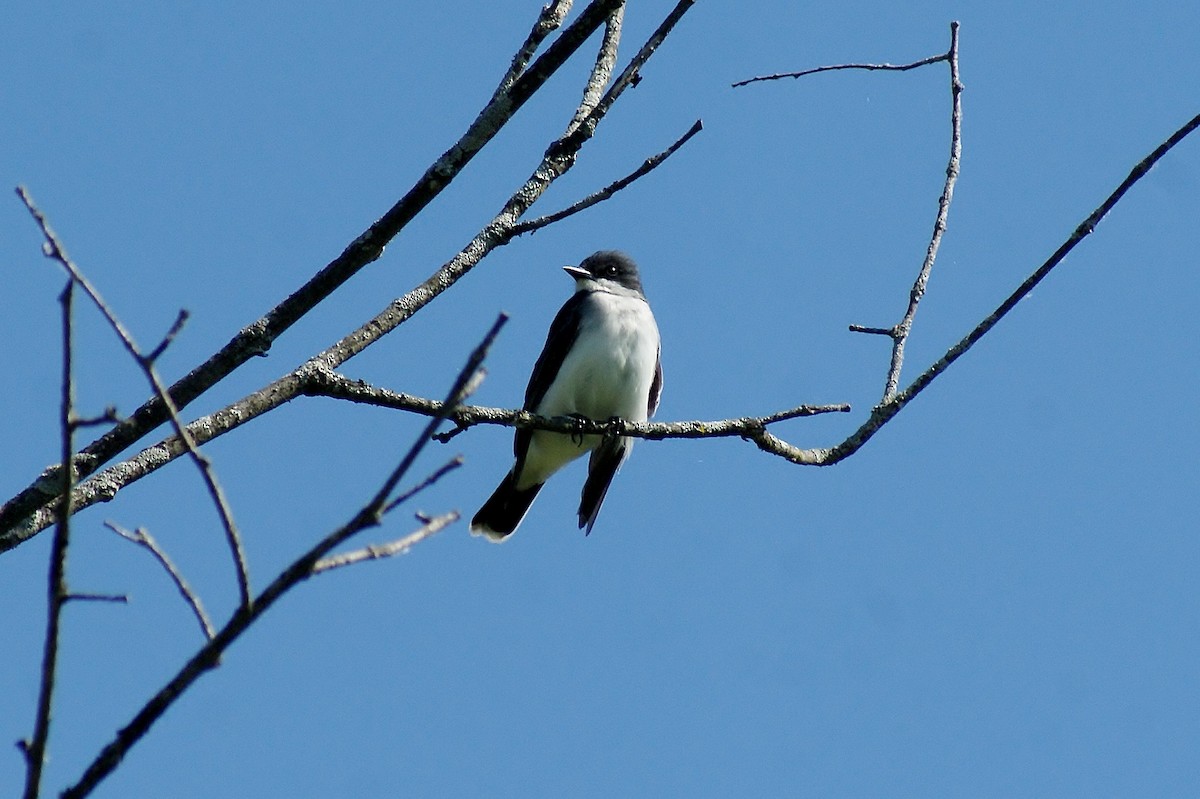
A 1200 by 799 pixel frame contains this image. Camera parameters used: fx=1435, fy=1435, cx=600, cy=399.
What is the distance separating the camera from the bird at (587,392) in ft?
29.2

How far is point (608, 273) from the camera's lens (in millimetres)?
10086

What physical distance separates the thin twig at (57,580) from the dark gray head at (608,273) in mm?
7866

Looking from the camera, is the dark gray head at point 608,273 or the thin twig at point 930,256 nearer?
the thin twig at point 930,256

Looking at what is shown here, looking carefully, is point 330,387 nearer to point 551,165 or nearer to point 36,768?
point 551,165

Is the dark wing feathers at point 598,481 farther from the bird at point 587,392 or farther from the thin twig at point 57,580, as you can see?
the thin twig at point 57,580

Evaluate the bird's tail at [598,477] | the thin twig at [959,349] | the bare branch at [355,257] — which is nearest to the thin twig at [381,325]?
the bare branch at [355,257]

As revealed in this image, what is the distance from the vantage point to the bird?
29.2ft

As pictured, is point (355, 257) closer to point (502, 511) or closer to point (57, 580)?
point (57, 580)

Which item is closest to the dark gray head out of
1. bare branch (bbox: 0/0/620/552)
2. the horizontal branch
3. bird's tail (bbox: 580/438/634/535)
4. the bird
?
the bird

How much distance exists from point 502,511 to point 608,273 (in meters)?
1.89

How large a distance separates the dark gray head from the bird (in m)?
0.17

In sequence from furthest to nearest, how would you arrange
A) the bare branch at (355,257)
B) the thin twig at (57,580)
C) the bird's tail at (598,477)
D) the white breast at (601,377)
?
the bird's tail at (598,477) < the white breast at (601,377) < the bare branch at (355,257) < the thin twig at (57,580)

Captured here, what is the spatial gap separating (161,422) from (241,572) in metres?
1.82

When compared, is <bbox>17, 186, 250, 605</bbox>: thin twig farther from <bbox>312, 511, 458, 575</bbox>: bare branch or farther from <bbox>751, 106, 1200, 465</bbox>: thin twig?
<bbox>751, 106, 1200, 465</bbox>: thin twig
